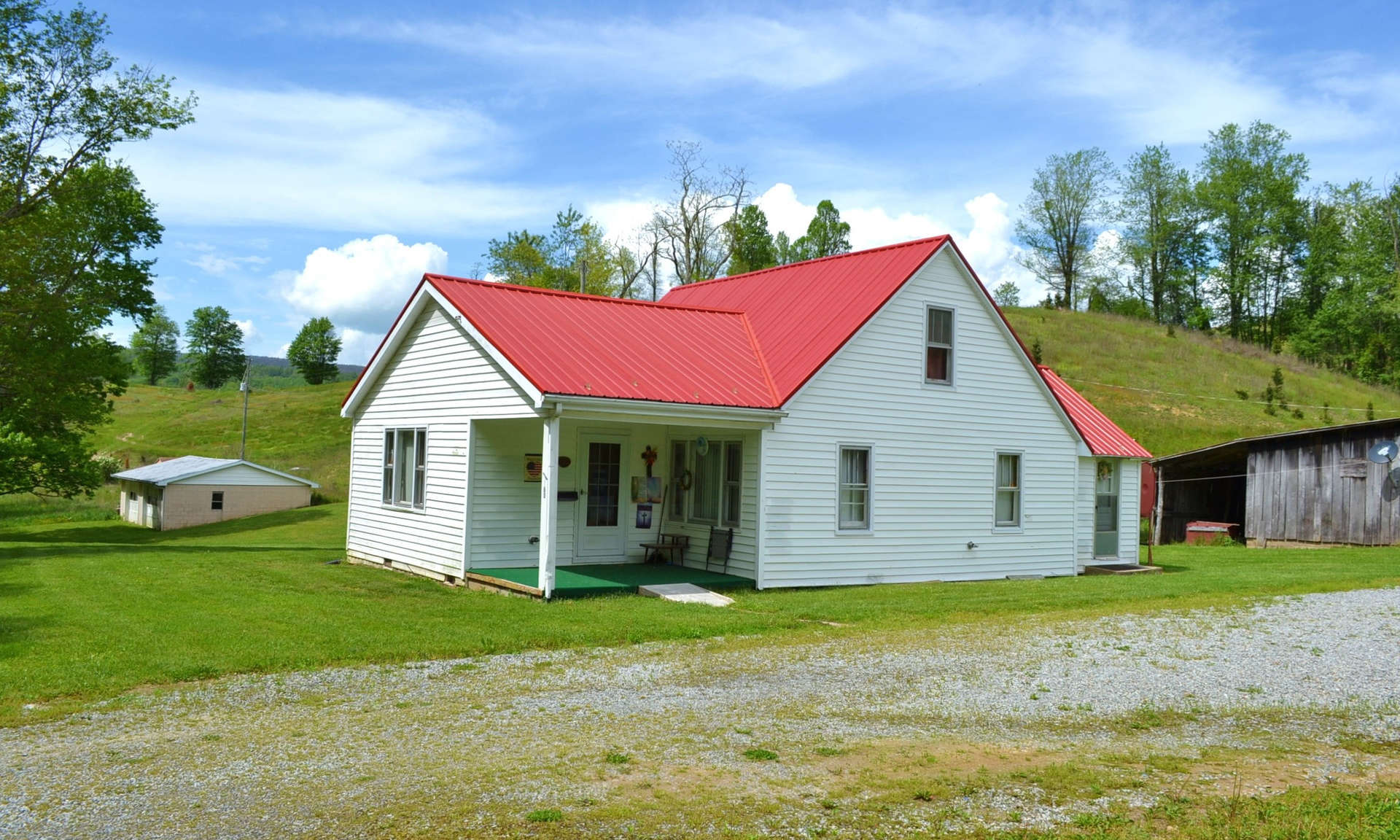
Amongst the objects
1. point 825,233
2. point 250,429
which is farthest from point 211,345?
point 825,233

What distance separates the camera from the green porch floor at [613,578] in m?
15.1

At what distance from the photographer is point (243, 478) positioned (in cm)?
3981

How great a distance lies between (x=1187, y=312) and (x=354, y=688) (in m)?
73.8

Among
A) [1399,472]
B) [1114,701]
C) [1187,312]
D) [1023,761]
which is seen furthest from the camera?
[1187,312]

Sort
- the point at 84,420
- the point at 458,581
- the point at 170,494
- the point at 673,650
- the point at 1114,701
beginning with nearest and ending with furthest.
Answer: the point at 1114,701
the point at 673,650
the point at 458,581
the point at 84,420
the point at 170,494

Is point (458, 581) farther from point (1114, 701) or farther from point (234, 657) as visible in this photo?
point (1114, 701)

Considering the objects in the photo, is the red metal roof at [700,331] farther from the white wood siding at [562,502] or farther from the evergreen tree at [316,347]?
the evergreen tree at [316,347]

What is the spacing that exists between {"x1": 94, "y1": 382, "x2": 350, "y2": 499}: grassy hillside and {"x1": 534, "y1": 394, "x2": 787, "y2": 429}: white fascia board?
31.3 metres

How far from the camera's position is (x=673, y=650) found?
37.1 ft

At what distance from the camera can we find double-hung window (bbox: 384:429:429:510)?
18.3 meters

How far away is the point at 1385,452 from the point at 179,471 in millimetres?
38711

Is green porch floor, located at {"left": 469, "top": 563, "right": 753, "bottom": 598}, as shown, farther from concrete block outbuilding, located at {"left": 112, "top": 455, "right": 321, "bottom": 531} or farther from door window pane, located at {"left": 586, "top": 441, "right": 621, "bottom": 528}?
concrete block outbuilding, located at {"left": 112, "top": 455, "right": 321, "bottom": 531}

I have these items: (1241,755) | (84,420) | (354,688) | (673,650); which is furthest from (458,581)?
(84,420)

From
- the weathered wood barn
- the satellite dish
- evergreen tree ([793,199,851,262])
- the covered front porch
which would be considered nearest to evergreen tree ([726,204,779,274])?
evergreen tree ([793,199,851,262])
